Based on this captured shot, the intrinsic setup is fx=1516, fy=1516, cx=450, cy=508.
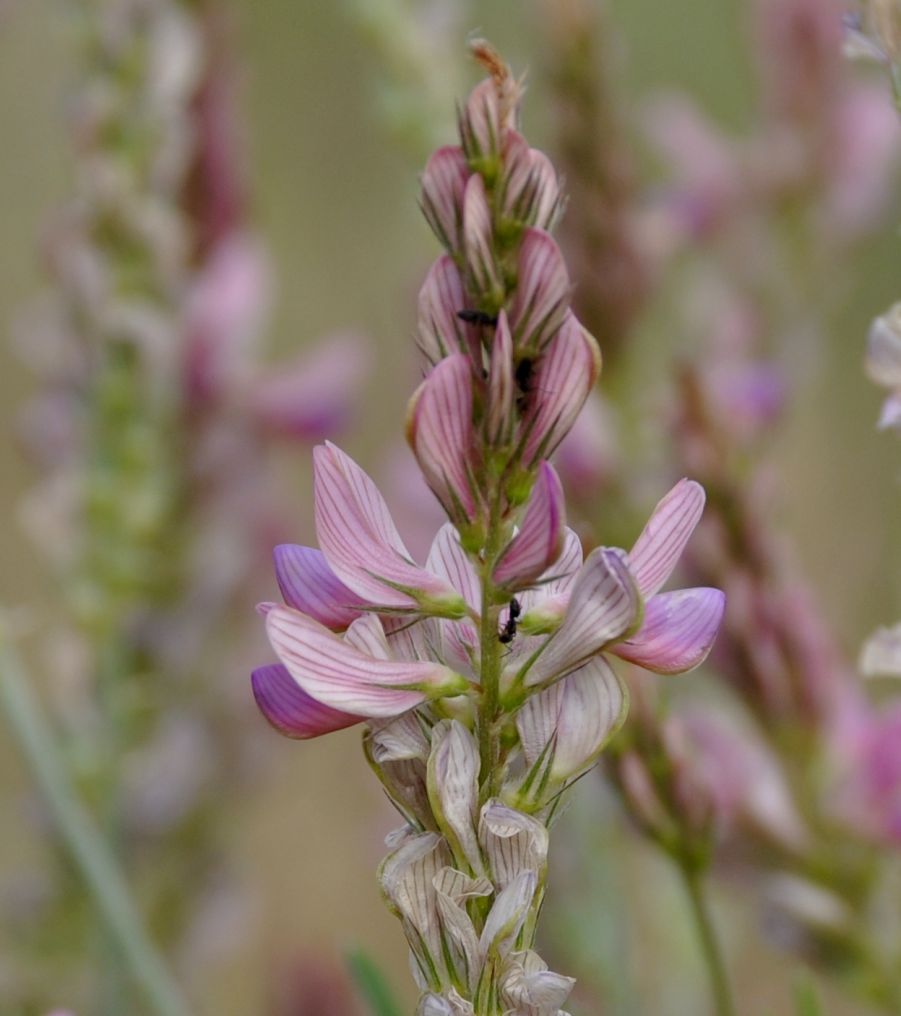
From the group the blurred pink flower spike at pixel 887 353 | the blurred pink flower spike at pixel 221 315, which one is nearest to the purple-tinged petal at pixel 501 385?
the blurred pink flower spike at pixel 887 353

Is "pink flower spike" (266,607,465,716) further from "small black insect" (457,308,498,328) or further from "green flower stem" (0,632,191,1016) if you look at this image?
"green flower stem" (0,632,191,1016)

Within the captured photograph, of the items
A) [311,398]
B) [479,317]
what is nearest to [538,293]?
[479,317]

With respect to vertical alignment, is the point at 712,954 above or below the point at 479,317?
below

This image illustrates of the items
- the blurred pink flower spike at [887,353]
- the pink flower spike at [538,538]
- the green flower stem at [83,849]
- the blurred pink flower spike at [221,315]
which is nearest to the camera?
the pink flower spike at [538,538]

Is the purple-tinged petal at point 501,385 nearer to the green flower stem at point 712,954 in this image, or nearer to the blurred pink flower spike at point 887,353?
the blurred pink flower spike at point 887,353

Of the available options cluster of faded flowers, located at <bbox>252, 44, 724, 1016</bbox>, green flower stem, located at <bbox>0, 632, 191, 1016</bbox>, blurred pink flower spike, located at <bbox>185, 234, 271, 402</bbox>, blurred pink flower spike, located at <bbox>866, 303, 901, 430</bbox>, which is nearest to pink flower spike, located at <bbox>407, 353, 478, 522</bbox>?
cluster of faded flowers, located at <bbox>252, 44, 724, 1016</bbox>

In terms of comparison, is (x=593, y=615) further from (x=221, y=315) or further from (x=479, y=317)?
(x=221, y=315)

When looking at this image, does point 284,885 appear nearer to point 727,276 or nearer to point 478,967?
point 727,276

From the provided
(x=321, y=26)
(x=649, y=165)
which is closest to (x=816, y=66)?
(x=649, y=165)
